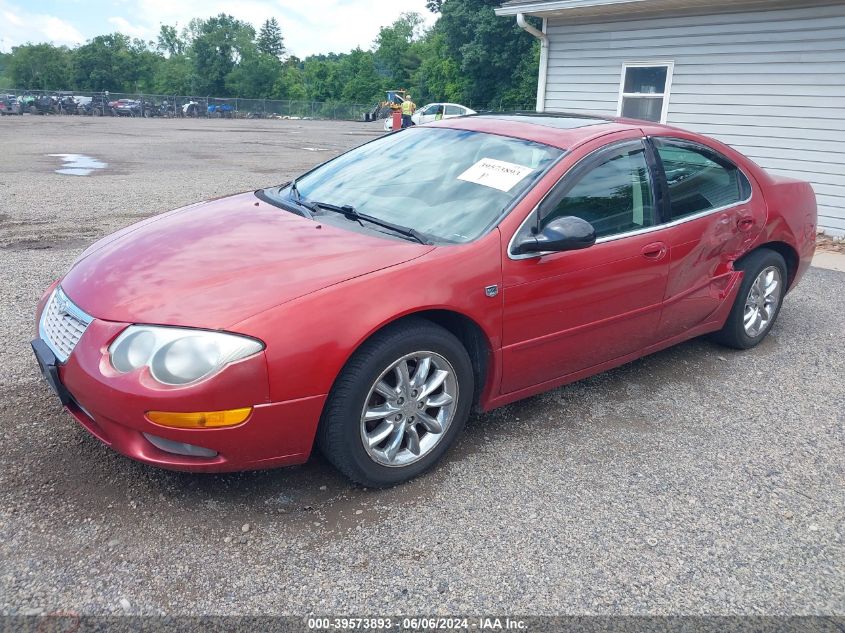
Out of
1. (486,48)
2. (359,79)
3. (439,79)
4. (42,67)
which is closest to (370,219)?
(486,48)

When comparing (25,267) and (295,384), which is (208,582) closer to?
(295,384)

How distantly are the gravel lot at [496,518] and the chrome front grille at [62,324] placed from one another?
56cm

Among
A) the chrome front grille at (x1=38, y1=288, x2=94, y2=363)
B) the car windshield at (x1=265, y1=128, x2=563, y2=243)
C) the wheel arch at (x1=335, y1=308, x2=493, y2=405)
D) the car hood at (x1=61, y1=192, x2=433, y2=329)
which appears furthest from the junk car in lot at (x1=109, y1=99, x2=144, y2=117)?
the wheel arch at (x1=335, y1=308, x2=493, y2=405)

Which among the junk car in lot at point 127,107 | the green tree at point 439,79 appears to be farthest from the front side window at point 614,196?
the junk car in lot at point 127,107

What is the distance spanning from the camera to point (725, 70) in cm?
974

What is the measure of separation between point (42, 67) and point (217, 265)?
7800 cm

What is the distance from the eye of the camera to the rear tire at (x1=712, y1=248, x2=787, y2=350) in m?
4.42

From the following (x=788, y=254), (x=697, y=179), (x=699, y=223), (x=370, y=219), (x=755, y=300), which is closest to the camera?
(x=370, y=219)

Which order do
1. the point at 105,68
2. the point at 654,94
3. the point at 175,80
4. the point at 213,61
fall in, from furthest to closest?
the point at 175,80
the point at 213,61
the point at 105,68
the point at 654,94

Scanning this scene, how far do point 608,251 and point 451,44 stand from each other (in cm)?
3906

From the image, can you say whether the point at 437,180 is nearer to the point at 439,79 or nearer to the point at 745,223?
the point at 745,223

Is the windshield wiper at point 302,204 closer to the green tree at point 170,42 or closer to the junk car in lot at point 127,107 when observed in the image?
the junk car in lot at point 127,107

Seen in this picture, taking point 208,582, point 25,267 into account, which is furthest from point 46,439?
point 25,267

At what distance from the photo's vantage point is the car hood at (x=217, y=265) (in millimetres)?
2521
